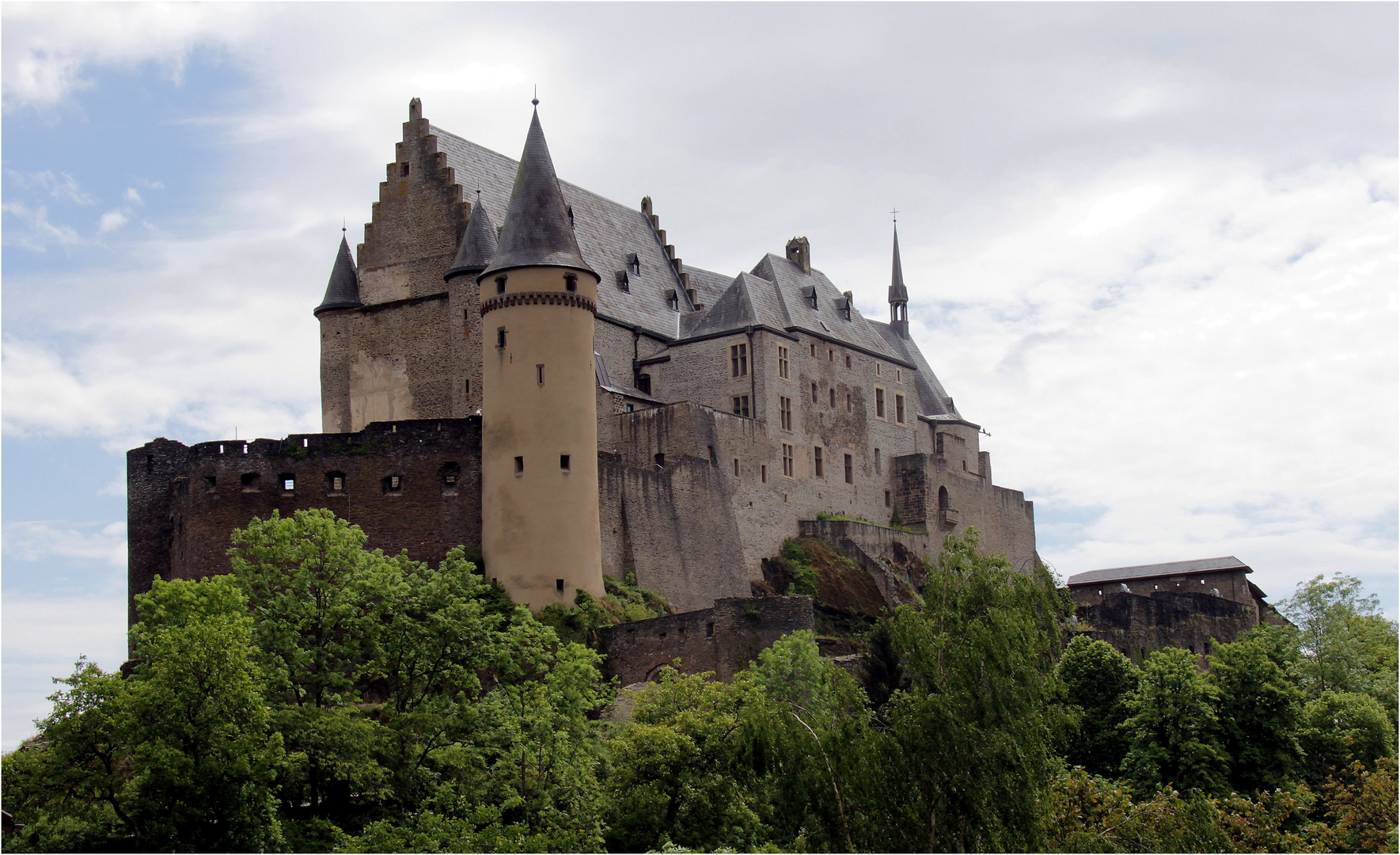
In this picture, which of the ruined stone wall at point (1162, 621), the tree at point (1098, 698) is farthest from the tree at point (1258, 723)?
the ruined stone wall at point (1162, 621)

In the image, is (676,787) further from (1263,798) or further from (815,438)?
(815,438)

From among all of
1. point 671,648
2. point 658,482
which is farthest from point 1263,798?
point 658,482

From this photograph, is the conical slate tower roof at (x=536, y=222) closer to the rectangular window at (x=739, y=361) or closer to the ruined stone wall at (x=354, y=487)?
the ruined stone wall at (x=354, y=487)

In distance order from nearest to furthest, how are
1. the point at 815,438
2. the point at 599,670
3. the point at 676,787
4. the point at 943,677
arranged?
→ the point at 943,677 → the point at 676,787 → the point at 599,670 → the point at 815,438

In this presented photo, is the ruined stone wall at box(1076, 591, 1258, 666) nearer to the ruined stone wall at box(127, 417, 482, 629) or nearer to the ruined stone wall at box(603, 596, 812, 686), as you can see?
the ruined stone wall at box(603, 596, 812, 686)

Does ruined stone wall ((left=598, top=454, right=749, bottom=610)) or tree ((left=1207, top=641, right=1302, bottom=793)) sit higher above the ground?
ruined stone wall ((left=598, top=454, right=749, bottom=610))

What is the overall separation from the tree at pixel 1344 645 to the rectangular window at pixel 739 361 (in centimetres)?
2365

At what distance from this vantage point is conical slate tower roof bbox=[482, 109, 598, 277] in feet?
194

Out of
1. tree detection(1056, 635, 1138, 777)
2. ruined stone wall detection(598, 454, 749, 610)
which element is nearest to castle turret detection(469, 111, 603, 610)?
ruined stone wall detection(598, 454, 749, 610)

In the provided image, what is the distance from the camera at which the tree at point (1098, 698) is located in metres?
53.7

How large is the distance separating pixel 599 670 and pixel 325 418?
65.1 ft

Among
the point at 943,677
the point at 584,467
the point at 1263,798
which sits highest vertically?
the point at 584,467

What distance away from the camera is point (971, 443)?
300ft

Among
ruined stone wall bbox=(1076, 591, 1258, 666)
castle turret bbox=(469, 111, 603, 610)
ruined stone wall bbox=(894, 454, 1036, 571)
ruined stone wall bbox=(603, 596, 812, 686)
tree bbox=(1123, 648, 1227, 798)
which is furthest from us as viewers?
ruined stone wall bbox=(894, 454, 1036, 571)
